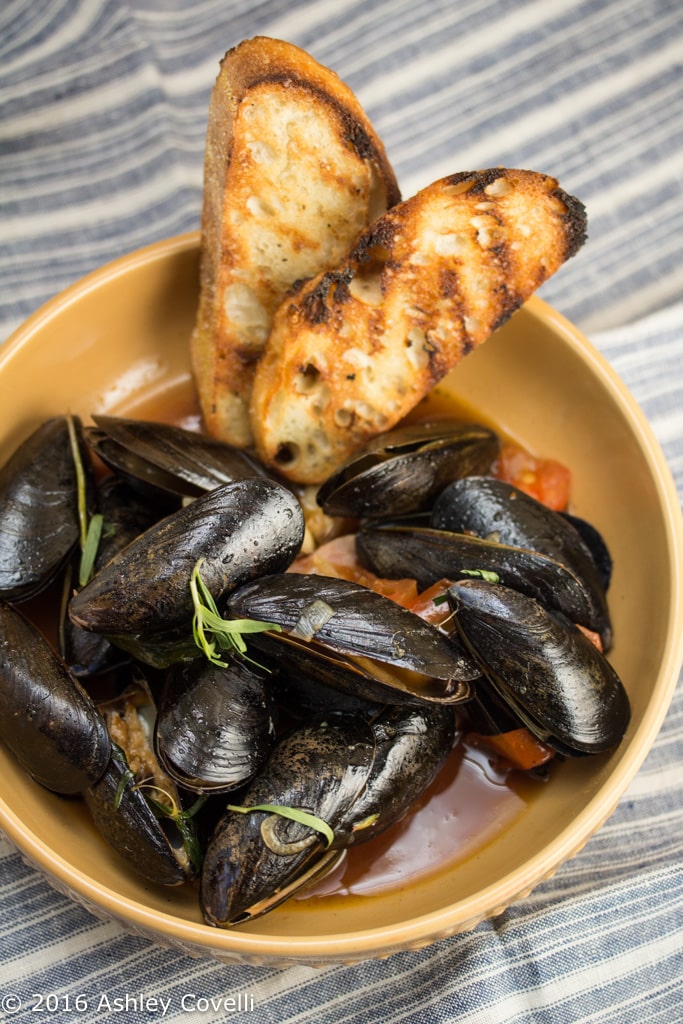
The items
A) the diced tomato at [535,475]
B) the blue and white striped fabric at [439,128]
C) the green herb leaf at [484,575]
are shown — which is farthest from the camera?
the blue and white striped fabric at [439,128]

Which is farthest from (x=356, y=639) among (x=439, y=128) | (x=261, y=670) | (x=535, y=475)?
(x=439, y=128)

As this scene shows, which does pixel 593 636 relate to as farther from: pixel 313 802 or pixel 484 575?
pixel 313 802

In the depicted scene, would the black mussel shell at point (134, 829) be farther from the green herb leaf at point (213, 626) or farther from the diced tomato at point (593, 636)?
the diced tomato at point (593, 636)

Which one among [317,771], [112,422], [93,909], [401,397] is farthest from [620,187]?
[93,909]

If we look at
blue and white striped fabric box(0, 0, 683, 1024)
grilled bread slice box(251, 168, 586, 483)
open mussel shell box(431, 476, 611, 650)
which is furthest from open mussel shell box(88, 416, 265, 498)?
blue and white striped fabric box(0, 0, 683, 1024)

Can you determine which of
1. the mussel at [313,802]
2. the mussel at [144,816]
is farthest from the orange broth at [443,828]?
the mussel at [144,816]

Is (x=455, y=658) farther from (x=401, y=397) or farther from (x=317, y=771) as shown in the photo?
(x=401, y=397)

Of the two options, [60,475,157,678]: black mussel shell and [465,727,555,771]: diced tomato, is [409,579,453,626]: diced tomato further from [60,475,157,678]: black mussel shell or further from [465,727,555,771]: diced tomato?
[60,475,157,678]: black mussel shell
